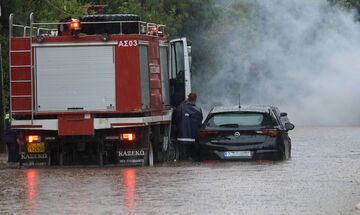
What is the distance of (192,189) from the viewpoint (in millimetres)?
14477

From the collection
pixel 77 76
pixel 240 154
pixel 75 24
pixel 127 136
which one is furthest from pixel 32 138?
pixel 240 154

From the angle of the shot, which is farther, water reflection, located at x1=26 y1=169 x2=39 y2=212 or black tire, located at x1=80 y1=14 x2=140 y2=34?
black tire, located at x1=80 y1=14 x2=140 y2=34

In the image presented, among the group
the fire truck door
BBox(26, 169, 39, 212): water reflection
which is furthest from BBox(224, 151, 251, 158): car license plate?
BBox(26, 169, 39, 212): water reflection

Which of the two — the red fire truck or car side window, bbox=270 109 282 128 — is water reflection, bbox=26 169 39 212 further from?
car side window, bbox=270 109 282 128

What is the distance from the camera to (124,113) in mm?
18922

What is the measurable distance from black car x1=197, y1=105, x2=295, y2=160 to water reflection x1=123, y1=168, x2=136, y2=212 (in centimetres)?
187

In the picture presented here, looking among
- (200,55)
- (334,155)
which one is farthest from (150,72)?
(200,55)

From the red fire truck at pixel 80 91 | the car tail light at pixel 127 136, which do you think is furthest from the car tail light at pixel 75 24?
the car tail light at pixel 127 136

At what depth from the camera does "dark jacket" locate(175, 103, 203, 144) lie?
20.8 metres

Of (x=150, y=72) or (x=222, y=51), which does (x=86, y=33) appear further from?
(x=222, y=51)

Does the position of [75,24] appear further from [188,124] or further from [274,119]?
[274,119]

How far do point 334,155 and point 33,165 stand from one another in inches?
280

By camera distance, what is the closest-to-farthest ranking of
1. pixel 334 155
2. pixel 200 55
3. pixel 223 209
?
1. pixel 223 209
2. pixel 334 155
3. pixel 200 55

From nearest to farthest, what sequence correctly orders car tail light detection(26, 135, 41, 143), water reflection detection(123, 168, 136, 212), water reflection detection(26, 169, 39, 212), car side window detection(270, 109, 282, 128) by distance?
water reflection detection(123, 168, 136, 212) < water reflection detection(26, 169, 39, 212) < car tail light detection(26, 135, 41, 143) < car side window detection(270, 109, 282, 128)
